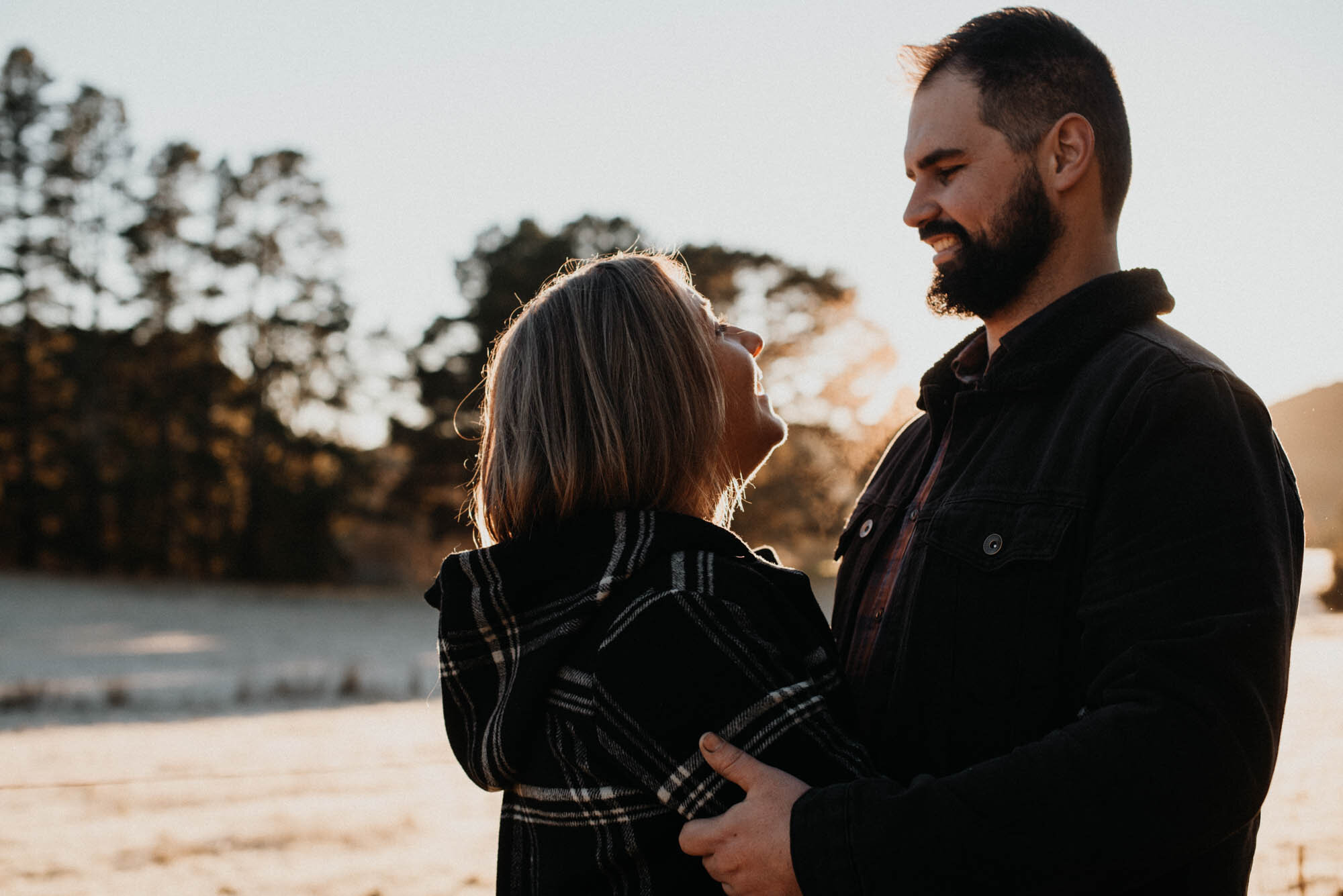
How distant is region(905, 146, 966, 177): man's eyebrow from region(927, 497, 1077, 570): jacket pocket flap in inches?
27.5

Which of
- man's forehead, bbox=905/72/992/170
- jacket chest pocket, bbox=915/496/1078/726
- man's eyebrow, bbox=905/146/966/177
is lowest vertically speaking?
jacket chest pocket, bbox=915/496/1078/726

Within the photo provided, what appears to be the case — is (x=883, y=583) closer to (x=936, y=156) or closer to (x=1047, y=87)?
(x=936, y=156)

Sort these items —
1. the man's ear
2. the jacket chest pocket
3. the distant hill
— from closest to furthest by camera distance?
1. the jacket chest pocket
2. the man's ear
3. the distant hill

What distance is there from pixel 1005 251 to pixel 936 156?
0.81 ft

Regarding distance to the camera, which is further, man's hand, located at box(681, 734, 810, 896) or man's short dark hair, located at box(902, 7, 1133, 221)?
man's short dark hair, located at box(902, 7, 1133, 221)

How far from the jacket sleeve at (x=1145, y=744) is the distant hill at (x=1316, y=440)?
187 centimetres

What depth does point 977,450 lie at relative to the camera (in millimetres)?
2018

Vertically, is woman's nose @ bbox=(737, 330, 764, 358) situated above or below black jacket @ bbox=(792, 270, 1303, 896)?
above

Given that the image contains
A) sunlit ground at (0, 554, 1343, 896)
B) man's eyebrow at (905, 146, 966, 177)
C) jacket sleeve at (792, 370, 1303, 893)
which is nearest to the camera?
jacket sleeve at (792, 370, 1303, 893)

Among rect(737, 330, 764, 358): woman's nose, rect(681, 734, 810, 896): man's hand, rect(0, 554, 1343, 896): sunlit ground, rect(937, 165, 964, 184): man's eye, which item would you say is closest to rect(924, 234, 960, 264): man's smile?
rect(937, 165, 964, 184): man's eye

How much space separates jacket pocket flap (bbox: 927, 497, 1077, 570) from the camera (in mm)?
1711

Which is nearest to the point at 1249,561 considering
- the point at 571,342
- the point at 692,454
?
the point at 692,454

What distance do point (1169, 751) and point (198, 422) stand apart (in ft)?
101

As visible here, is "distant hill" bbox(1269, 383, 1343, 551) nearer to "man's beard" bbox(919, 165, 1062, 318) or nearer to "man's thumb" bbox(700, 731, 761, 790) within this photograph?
"man's beard" bbox(919, 165, 1062, 318)
